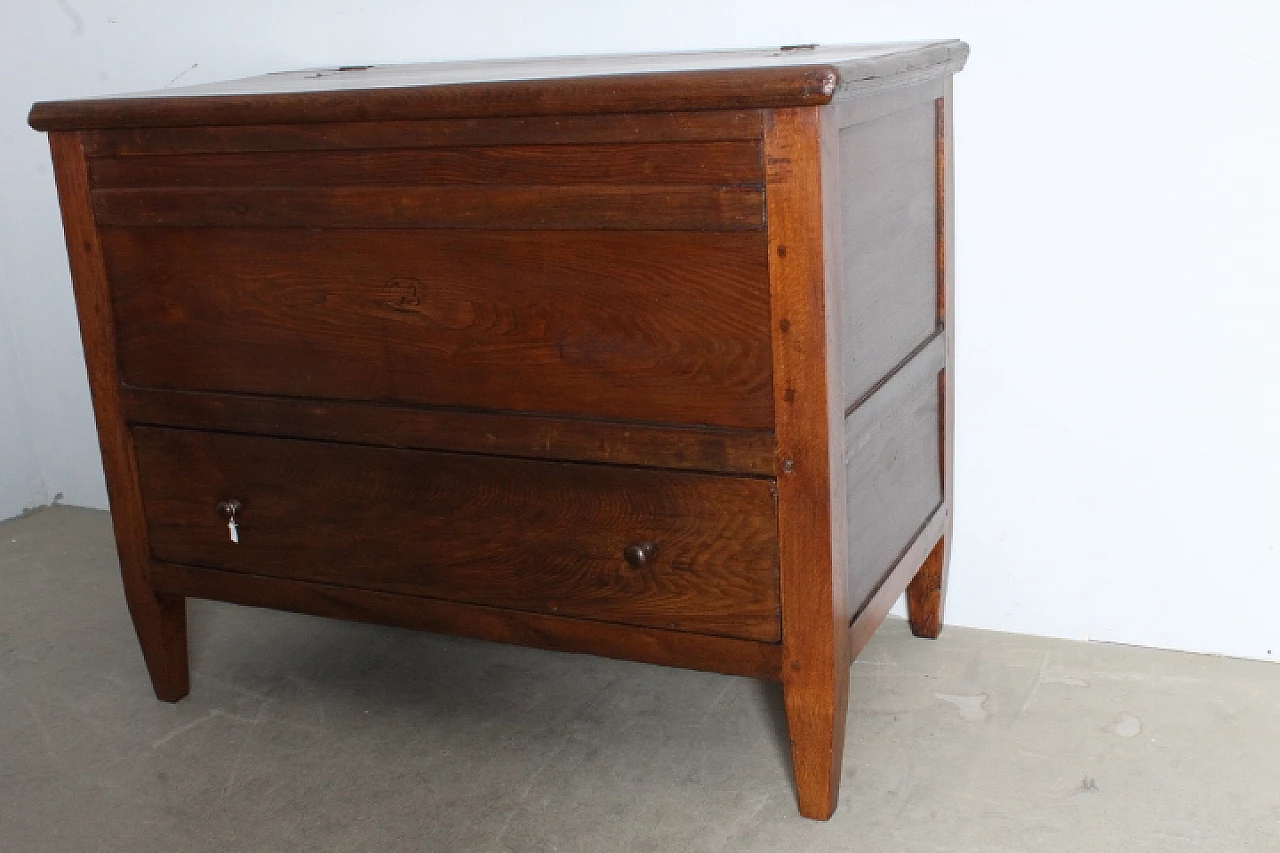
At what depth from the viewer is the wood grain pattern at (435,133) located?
152 cm

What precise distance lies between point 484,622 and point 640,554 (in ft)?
0.93

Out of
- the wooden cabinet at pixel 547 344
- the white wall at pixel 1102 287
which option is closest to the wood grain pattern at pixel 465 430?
the wooden cabinet at pixel 547 344

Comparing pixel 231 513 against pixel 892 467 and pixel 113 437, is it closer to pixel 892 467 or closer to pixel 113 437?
pixel 113 437

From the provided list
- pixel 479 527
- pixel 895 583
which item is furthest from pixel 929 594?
pixel 479 527

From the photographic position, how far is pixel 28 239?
296 cm

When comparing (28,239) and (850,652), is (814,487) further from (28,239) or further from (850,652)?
(28,239)

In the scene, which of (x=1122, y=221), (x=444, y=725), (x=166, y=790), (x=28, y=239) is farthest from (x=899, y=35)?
(x=28, y=239)

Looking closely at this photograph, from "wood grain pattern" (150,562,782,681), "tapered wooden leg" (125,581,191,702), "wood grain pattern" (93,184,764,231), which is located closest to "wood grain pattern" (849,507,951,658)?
"wood grain pattern" (150,562,782,681)

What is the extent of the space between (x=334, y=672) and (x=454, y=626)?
449 millimetres

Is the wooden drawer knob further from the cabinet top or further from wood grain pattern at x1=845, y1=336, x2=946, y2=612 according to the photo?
the cabinet top

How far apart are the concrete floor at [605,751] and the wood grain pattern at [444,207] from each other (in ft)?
2.43

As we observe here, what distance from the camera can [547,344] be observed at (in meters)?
1.69

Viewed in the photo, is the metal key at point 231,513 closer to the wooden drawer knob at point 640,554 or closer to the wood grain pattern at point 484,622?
the wood grain pattern at point 484,622

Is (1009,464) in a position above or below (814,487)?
below
